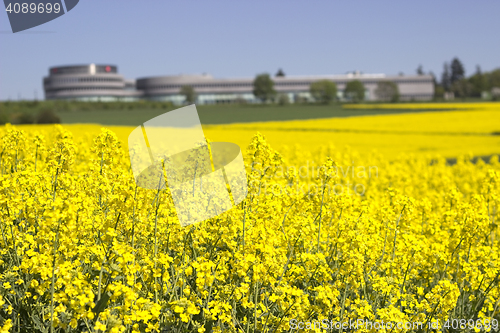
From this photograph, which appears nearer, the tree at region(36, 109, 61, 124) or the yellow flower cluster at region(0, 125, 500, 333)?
the yellow flower cluster at region(0, 125, 500, 333)

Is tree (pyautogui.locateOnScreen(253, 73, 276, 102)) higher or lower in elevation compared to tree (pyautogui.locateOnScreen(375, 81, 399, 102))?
higher

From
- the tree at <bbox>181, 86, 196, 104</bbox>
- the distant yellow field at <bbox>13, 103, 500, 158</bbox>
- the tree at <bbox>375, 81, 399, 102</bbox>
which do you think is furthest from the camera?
the tree at <bbox>181, 86, 196, 104</bbox>

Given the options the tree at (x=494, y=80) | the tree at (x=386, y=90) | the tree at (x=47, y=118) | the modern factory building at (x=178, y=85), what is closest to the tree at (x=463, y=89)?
the tree at (x=494, y=80)

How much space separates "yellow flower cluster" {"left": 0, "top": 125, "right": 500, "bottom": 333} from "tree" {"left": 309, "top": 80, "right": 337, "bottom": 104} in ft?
373

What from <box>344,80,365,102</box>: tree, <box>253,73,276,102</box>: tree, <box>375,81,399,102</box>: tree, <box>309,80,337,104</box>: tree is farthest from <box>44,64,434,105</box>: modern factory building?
<box>375,81,399,102</box>: tree

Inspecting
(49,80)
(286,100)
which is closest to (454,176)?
(286,100)

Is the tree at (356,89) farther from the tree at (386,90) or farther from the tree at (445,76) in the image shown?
the tree at (445,76)

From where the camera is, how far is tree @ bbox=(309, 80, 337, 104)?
120m

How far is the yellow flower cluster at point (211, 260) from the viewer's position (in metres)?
3.57

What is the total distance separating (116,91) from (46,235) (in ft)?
547

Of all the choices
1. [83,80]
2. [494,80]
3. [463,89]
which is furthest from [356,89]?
[83,80]

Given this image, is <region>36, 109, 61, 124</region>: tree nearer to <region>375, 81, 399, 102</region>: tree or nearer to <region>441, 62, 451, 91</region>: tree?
<region>375, 81, 399, 102</region>: tree

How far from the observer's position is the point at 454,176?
14.2 meters

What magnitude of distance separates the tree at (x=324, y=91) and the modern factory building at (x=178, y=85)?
29093 millimetres
